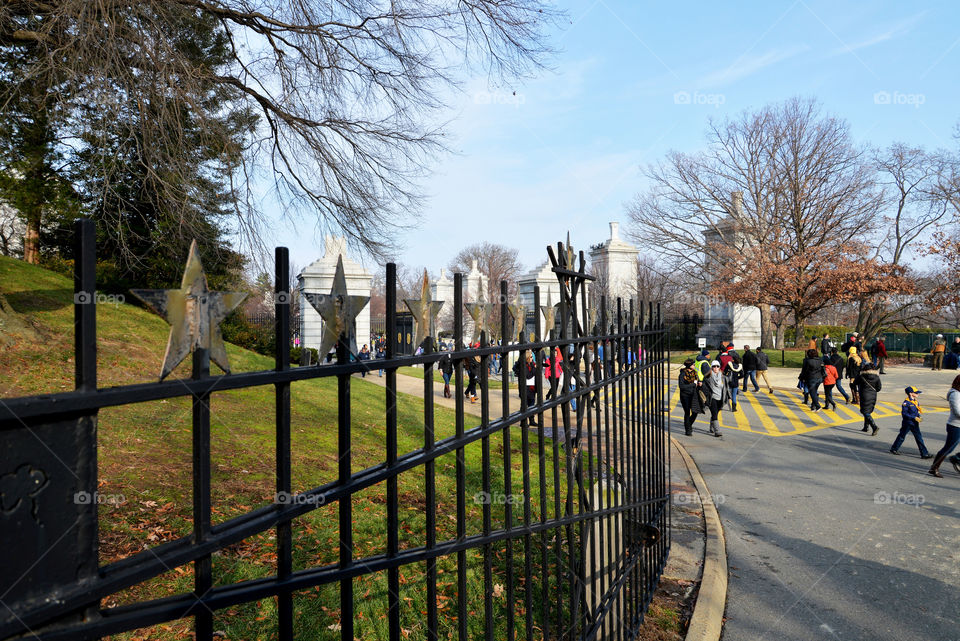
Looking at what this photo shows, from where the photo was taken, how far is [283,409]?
129cm

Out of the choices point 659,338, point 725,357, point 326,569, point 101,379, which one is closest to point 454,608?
point 659,338

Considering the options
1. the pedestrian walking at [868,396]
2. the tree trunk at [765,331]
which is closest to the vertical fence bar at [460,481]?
the pedestrian walking at [868,396]

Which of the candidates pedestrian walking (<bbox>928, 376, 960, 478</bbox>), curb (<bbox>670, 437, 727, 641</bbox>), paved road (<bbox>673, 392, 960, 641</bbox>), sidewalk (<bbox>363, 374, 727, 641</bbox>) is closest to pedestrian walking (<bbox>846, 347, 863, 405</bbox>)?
paved road (<bbox>673, 392, 960, 641</bbox>)

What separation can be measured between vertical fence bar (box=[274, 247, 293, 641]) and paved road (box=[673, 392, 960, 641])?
14.4 feet

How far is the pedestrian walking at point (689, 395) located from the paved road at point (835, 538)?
88 centimetres

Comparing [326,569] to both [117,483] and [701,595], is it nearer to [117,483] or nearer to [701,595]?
[701,595]

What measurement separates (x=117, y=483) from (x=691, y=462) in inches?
338

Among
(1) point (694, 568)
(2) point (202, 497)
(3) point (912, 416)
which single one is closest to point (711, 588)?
(1) point (694, 568)

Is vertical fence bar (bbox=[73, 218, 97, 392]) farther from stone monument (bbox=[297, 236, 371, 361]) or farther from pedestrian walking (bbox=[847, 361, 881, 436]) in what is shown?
stone monument (bbox=[297, 236, 371, 361])

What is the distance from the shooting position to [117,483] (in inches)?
214

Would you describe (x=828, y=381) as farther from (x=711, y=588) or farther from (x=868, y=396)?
(x=711, y=588)

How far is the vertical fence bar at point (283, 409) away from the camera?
127cm

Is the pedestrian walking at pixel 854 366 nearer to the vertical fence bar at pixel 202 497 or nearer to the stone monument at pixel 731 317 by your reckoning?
the vertical fence bar at pixel 202 497

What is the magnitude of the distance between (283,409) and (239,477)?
563 cm
